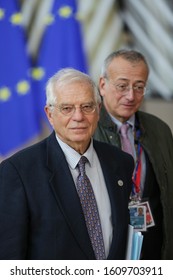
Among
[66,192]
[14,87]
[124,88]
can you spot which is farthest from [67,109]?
[14,87]

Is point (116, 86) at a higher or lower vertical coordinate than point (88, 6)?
lower

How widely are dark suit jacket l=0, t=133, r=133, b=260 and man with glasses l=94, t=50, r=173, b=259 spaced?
0.63m

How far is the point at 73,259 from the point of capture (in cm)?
163

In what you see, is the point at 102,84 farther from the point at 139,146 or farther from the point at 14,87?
the point at 14,87

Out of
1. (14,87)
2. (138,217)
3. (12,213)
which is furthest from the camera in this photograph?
(14,87)

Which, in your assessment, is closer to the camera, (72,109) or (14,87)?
(72,109)

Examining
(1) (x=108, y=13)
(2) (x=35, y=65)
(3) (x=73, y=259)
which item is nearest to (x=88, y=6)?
(1) (x=108, y=13)

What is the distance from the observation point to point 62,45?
13.5 feet

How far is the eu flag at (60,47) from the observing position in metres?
4.09

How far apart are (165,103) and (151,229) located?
2070mm

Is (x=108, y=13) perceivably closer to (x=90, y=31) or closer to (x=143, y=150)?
(x=90, y=31)

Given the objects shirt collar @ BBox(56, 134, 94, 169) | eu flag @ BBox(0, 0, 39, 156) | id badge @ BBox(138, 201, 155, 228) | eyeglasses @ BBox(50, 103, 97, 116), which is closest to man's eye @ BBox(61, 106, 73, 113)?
eyeglasses @ BBox(50, 103, 97, 116)

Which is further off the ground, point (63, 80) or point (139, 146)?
point (63, 80)

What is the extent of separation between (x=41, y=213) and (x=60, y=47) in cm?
271
